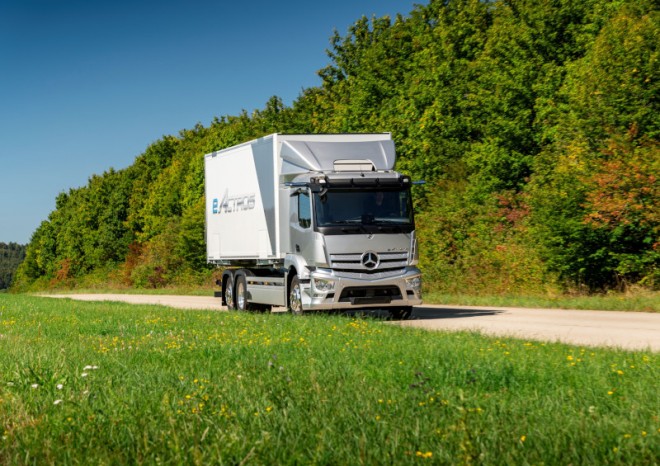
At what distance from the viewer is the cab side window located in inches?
744

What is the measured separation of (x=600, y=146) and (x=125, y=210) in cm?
7064

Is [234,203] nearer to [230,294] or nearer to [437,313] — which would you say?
[230,294]

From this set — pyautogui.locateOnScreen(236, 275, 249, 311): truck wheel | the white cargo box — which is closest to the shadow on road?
the white cargo box

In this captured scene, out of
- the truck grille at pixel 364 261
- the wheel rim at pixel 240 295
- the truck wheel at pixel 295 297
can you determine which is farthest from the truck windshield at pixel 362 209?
the wheel rim at pixel 240 295

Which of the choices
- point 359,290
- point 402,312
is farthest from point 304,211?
point 402,312

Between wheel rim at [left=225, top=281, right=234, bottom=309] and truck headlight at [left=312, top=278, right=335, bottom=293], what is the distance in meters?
5.75

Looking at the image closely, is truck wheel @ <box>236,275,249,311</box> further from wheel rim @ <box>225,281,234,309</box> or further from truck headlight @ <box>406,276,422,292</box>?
truck headlight @ <box>406,276,422,292</box>

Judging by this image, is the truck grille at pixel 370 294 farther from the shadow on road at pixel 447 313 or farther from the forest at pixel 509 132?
the forest at pixel 509 132

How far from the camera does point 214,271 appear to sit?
47.9m

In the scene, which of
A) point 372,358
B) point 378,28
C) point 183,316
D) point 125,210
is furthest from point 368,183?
point 125,210

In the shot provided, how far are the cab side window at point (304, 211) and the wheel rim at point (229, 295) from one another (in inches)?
213

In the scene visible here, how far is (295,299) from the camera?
773 inches

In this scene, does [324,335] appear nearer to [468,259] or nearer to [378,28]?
[468,259]

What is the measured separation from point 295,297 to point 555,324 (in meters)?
5.69
